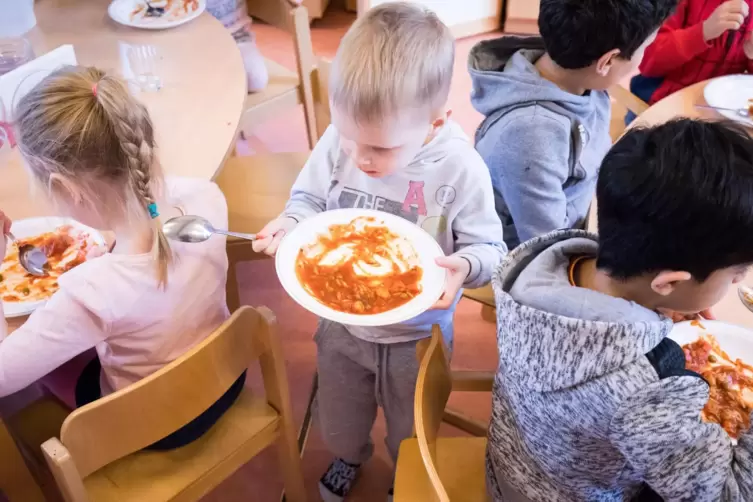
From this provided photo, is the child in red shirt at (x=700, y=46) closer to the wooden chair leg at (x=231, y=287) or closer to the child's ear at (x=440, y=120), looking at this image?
the child's ear at (x=440, y=120)

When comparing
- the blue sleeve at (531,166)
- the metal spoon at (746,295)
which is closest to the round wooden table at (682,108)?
the blue sleeve at (531,166)

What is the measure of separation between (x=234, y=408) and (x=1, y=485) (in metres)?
0.40

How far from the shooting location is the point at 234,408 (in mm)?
1167

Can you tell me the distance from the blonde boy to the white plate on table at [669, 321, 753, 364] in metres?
0.31

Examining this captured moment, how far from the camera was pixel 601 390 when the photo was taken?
0.73m

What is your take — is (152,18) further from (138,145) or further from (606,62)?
(606,62)

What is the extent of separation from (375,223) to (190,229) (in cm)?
33

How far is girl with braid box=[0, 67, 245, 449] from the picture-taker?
35.2 inches

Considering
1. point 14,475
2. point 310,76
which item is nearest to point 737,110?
point 310,76

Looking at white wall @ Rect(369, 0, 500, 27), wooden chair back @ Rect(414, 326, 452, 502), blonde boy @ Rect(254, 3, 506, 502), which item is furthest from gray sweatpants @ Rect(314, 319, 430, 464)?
white wall @ Rect(369, 0, 500, 27)

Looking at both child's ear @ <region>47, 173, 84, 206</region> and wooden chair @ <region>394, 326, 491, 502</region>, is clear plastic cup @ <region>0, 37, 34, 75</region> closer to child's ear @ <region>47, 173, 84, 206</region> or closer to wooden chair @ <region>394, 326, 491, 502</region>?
child's ear @ <region>47, 173, 84, 206</region>

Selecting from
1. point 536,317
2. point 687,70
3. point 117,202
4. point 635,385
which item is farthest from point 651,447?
point 687,70

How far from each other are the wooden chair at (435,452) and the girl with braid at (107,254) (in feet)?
1.27

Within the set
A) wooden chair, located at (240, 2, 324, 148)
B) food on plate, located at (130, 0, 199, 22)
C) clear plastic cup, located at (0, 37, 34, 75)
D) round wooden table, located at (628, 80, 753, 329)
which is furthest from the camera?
wooden chair, located at (240, 2, 324, 148)
